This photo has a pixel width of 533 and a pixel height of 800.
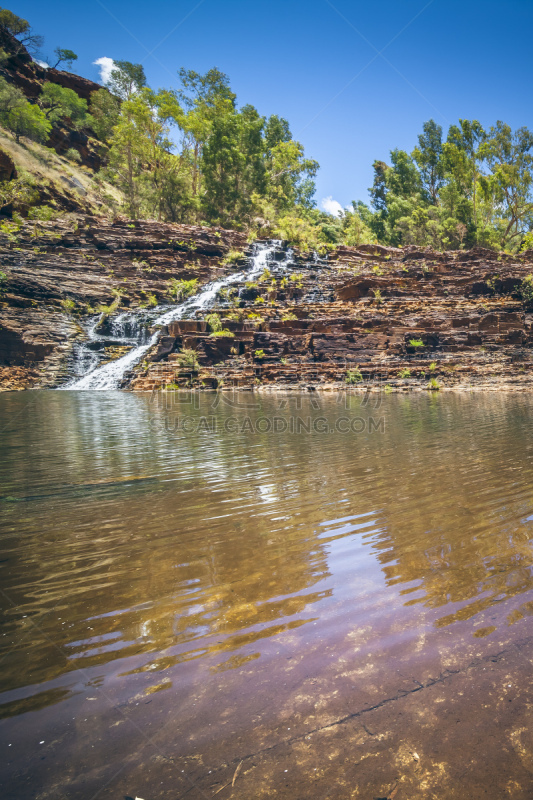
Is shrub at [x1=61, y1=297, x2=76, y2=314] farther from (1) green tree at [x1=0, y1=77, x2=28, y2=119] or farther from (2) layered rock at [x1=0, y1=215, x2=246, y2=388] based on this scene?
(1) green tree at [x1=0, y1=77, x2=28, y2=119]

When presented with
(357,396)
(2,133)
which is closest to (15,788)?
(357,396)

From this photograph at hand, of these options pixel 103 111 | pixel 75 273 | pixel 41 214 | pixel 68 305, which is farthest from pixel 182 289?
pixel 103 111

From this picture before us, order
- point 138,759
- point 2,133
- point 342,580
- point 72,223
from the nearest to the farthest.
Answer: point 138,759 → point 342,580 → point 72,223 → point 2,133

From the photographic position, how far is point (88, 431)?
10352 mm

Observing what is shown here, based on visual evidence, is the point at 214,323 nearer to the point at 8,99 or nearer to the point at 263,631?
the point at 263,631

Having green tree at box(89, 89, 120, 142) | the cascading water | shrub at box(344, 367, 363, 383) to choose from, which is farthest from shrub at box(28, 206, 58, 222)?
shrub at box(344, 367, 363, 383)

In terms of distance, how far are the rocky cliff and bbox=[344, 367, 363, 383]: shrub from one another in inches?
3.2

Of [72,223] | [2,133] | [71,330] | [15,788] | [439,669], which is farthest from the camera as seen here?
[2,133]

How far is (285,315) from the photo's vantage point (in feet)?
97.1

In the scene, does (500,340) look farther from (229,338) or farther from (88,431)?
(88,431)

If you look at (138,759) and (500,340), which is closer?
(138,759)

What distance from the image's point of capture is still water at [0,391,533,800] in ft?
5.39

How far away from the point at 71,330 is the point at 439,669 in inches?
1212

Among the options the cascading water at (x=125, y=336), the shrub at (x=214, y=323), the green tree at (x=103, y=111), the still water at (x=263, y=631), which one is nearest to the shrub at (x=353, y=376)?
the shrub at (x=214, y=323)
